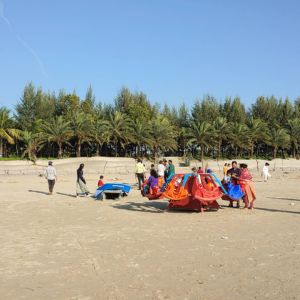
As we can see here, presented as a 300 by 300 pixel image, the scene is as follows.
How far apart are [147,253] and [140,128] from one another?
35922mm

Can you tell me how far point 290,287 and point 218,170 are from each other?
32.8 m

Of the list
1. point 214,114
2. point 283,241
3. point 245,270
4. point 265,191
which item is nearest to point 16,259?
point 245,270

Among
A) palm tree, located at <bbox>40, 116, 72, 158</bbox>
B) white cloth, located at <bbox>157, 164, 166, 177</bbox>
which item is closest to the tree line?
palm tree, located at <bbox>40, 116, 72, 158</bbox>

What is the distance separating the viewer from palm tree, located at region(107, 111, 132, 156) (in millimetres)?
43094

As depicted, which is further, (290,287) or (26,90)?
(26,90)

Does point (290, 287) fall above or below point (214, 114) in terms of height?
below

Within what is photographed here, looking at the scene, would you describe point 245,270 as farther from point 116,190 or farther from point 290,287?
point 116,190

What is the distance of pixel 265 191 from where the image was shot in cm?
1995

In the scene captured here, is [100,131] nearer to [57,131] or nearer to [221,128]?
[57,131]

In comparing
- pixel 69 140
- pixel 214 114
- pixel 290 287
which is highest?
pixel 214 114

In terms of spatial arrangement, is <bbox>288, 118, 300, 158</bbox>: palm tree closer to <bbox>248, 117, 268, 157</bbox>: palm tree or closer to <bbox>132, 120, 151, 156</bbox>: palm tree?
<bbox>248, 117, 268, 157</bbox>: palm tree

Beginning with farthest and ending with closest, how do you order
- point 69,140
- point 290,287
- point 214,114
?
point 214,114 < point 69,140 < point 290,287

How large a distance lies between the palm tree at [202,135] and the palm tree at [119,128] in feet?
22.2

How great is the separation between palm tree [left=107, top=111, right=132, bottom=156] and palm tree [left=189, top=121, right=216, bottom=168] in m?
6.77
